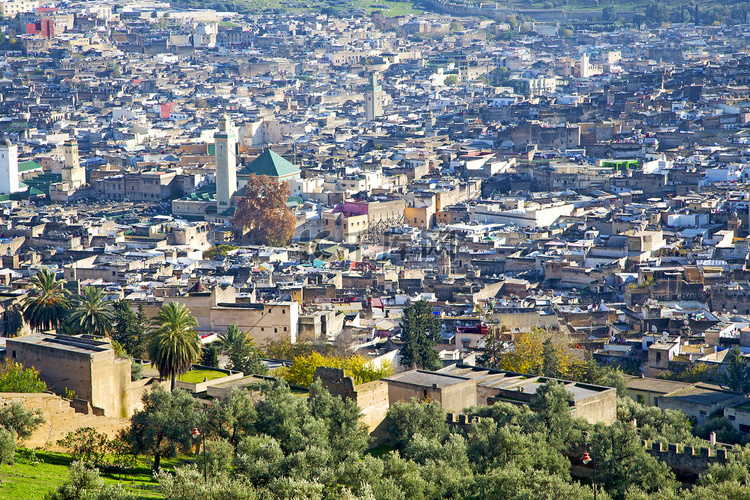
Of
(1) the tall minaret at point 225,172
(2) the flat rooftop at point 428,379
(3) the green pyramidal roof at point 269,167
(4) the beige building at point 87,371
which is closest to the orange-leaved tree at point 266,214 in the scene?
(1) the tall minaret at point 225,172

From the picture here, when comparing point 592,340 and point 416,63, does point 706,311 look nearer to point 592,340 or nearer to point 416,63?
point 592,340

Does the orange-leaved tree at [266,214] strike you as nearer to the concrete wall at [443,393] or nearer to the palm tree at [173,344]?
the palm tree at [173,344]

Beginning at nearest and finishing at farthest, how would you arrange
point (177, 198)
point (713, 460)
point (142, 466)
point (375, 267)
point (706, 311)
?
point (713, 460) → point (142, 466) → point (706, 311) → point (375, 267) → point (177, 198)

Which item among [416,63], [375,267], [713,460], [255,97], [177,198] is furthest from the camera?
[416,63]

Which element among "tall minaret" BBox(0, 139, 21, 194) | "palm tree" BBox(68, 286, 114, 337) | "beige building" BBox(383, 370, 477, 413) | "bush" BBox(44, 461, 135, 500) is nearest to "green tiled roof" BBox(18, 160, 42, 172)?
"tall minaret" BBox(0, 139, 21, 194)

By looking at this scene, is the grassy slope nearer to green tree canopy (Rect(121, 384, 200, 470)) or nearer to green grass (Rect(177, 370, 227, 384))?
green grass (Rect(177, 370, 227, 384))

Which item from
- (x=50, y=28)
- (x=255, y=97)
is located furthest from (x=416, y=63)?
(x=50, y=28)

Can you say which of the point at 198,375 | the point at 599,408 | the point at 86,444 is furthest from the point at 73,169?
the point at 599,408
